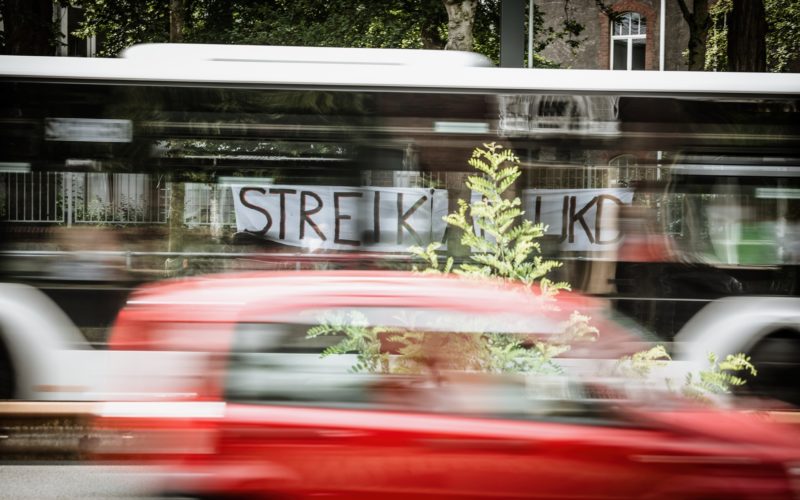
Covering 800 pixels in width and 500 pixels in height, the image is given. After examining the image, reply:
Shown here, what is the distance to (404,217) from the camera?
288 inches

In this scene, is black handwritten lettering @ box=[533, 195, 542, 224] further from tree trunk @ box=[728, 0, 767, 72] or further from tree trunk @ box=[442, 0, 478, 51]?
tree trunk @ box=[728, 0, 767, 72]

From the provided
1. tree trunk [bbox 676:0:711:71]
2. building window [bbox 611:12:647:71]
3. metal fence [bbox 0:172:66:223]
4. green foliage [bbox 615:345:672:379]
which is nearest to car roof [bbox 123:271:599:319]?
green foliage [bbox 615:345:672:379]

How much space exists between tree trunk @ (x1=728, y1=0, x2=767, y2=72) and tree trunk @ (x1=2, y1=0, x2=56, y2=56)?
11387 millimetres

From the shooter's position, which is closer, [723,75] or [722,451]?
[722,451]

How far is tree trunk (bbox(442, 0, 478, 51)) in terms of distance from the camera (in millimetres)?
11211

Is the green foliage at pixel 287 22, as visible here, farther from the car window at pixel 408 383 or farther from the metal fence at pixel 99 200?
the car window at pixel 408 383

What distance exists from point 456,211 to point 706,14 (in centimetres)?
1143

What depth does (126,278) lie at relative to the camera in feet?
23.8

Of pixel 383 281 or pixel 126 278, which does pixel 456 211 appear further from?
pixel 383 281

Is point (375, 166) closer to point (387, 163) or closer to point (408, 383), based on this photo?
point (387, 163)

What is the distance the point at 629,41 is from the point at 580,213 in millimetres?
24179

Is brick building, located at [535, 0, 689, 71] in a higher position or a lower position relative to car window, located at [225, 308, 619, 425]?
higher

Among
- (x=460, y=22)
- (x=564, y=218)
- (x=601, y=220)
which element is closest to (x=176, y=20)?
(x=460, y=22)

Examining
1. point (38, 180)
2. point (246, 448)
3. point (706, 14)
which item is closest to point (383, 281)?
point (246, 448)
